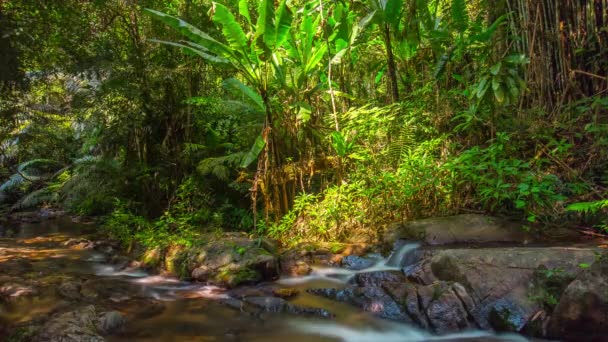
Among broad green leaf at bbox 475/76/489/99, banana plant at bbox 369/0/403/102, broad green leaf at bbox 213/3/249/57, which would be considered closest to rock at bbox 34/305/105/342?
broad green leaf at bbox 213/3/249/57

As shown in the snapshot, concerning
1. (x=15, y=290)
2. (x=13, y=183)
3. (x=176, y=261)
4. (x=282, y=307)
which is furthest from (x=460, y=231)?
(x=13, y=183)

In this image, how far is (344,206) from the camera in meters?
5.70

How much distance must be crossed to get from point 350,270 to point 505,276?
1.81 m

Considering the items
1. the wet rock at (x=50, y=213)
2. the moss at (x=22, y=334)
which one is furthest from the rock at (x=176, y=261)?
the wet rock at (x=50, y=213)

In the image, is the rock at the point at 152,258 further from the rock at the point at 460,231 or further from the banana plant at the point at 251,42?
the rock at the point at 460,231

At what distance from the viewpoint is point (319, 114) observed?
6.83 metres

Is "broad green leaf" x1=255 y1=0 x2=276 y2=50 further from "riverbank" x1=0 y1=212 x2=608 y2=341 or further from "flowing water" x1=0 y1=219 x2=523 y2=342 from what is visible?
"flowing water" x1=0 y1=219 x2=523 y2=342

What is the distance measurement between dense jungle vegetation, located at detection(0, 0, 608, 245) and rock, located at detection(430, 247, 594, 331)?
767 mm

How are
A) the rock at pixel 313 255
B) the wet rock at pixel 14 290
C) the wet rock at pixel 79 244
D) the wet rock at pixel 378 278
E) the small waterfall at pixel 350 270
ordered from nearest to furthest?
the wet rock at pixel 378 278, the wet rock at pixel 14 290, the small waterfall at pixel 350 270, the rock at pixel 313 255, the wet rock at pixel 79 244

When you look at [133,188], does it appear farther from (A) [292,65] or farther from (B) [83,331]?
(B) [83,331]

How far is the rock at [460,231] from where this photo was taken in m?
4.46

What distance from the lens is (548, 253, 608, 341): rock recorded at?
2760mm

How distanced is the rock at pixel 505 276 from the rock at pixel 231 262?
2.05m

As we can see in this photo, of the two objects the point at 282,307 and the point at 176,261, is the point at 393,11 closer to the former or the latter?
the point at 282,307
